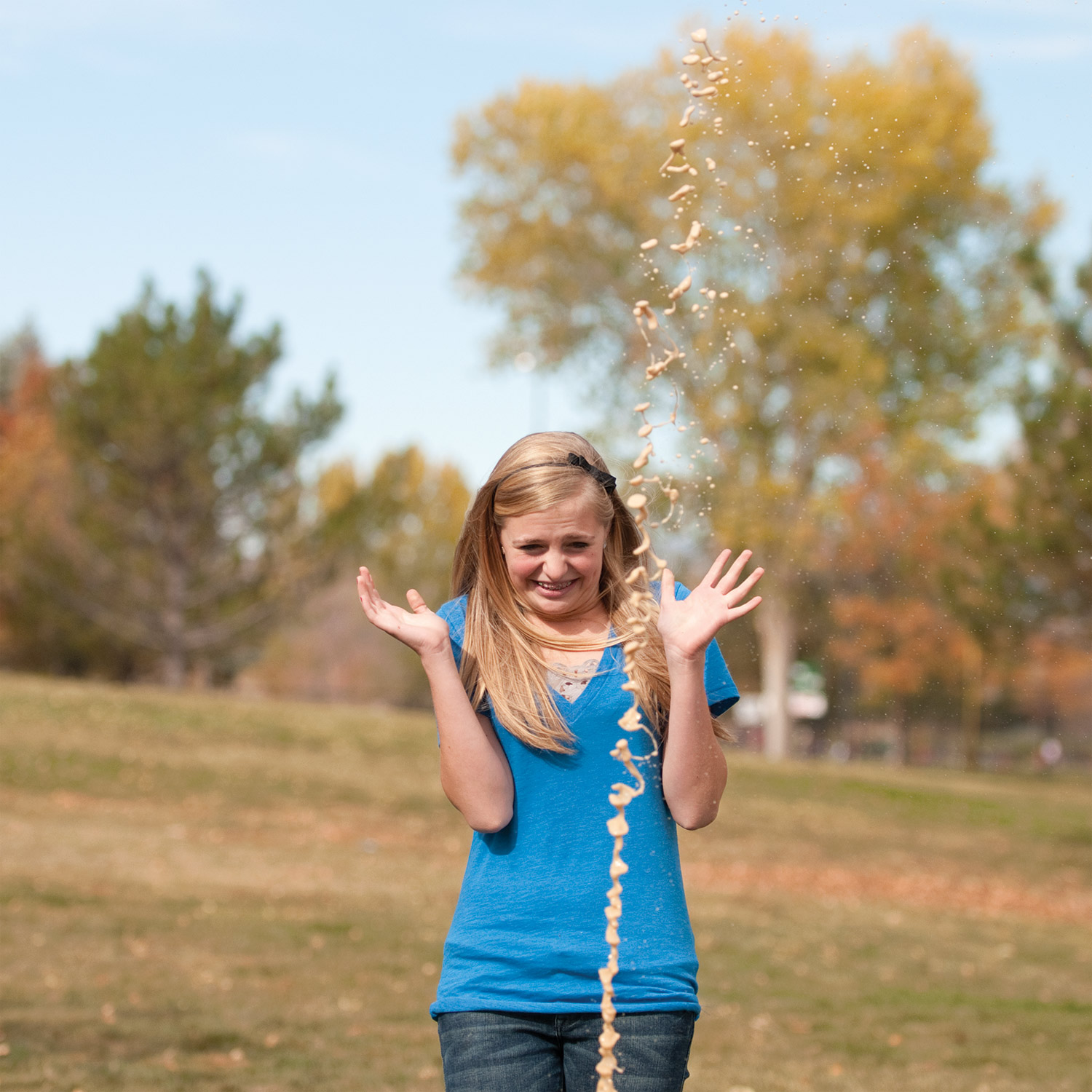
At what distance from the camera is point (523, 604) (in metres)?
2.79

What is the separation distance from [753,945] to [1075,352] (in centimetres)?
791

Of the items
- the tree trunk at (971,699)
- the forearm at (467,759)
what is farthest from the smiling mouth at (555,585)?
the tree trunk at (971,699)

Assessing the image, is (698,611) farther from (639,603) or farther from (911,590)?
(911,590)

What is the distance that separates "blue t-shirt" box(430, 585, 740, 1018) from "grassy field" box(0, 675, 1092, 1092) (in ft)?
12.6

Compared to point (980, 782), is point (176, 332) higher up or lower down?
higher up

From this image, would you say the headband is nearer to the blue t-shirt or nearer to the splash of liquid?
the splash of liquid

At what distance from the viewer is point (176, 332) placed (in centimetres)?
2964

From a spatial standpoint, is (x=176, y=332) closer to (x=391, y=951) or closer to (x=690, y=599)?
(x=391, y=951)

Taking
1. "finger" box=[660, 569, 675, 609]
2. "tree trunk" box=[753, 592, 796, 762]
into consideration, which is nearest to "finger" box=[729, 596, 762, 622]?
"finger" box=[660, 569, 675, 609]

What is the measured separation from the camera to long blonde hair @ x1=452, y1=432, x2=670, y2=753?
8.52 feet

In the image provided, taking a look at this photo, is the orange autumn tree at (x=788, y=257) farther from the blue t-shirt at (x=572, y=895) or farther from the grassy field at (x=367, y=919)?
the blue t-shirt at (x=572, y=895)

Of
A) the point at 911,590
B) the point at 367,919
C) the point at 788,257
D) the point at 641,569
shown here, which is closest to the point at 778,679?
the point at 911,590

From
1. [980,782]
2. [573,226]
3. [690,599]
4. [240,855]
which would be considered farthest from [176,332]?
[690,599]

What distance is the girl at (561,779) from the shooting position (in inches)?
97.3
